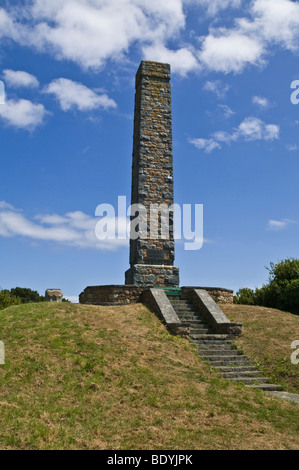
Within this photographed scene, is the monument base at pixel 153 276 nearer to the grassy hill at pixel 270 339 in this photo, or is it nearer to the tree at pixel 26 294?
the grassy hill at pixel 270 339

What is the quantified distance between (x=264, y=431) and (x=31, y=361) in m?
5.37

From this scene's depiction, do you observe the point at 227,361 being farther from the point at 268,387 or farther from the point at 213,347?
the point at 268,387

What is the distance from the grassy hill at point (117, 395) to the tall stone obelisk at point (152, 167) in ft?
16.3

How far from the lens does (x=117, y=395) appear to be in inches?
338

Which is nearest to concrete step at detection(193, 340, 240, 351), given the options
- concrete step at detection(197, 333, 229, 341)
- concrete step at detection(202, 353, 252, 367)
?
concrete step at detection(197, 333, 229, 341)

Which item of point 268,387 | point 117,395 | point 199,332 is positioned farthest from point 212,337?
point 117,395

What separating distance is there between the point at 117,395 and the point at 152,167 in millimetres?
11596

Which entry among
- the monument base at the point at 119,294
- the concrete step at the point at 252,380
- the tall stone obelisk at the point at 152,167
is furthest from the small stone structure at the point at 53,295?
the concrete step at the point at 252,380

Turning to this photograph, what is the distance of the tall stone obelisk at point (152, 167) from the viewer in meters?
17.4

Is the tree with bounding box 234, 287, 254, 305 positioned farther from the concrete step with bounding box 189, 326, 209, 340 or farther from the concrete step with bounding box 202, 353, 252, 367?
the concrete step with bounding box 202, 353, 252, 367
